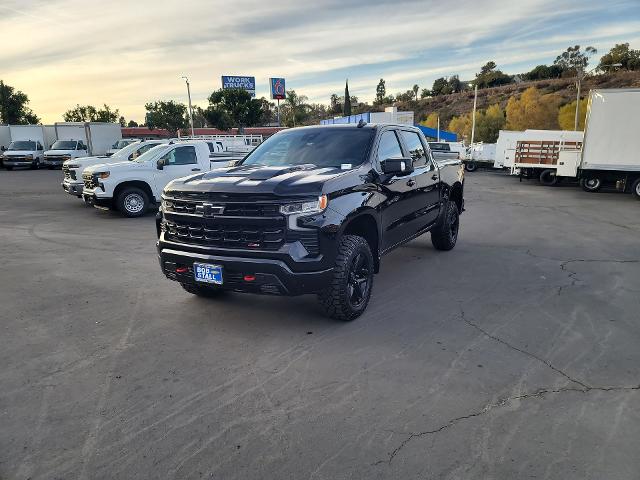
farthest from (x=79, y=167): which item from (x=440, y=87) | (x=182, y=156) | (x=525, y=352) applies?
(x=440, y=87)

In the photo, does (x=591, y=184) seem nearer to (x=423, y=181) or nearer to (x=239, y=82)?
(x=423, y=181)

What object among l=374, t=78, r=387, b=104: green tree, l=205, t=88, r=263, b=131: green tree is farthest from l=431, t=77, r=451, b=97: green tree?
l=205, t=88, r=263, b=131: green tree

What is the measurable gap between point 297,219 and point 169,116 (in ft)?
254

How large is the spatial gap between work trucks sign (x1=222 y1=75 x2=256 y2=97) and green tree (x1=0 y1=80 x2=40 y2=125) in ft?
88.2

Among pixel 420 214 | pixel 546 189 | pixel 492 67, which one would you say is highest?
pixel 492 67

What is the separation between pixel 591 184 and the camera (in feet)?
59.5

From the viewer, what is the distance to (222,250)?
→ 4.38m

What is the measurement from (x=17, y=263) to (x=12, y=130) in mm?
34893

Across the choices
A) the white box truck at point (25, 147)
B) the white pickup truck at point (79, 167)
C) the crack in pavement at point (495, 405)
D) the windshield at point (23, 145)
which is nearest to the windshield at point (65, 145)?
the white box truck at point (25, 147)

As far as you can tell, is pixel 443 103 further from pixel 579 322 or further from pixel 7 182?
pixel 579 322

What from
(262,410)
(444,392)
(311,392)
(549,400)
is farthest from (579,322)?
(262,410)

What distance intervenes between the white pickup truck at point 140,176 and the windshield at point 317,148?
6.74 meters

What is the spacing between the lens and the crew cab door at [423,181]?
20.7ft

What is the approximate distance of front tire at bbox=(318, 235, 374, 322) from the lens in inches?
177
